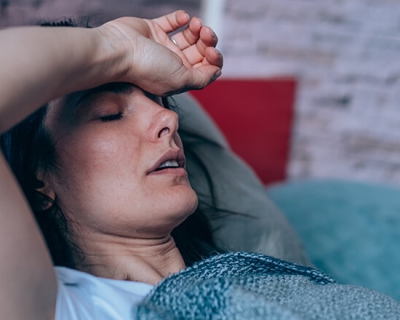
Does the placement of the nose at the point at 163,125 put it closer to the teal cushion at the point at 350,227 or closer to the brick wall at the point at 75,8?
the brick wall at the point at 75,8

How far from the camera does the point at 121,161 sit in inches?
33.8

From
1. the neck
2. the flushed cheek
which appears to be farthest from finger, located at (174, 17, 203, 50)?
the neck

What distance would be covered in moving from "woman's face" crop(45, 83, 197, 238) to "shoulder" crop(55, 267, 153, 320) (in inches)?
3.2

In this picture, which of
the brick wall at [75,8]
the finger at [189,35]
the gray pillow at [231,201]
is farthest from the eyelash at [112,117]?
the brick wall at [75,8]

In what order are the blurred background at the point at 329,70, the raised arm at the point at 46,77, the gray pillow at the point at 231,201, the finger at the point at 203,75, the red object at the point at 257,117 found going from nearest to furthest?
the raised arm at the point at 46,77
the finger at the point at 203,75
the gray pillow at the point at 231,201
the red object at the point at 257,117
the blurred background at the point at 329,70

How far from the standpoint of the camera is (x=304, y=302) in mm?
750

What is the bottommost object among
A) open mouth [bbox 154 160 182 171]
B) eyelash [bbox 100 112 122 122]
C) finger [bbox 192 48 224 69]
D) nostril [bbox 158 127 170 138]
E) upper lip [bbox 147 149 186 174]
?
open mouth [bbox 154 160 182 171]

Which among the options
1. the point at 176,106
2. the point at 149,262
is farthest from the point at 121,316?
the point at 176,106

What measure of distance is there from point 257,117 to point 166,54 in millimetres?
1104

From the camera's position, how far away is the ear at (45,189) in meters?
0.95

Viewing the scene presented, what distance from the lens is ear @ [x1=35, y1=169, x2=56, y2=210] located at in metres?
0.95

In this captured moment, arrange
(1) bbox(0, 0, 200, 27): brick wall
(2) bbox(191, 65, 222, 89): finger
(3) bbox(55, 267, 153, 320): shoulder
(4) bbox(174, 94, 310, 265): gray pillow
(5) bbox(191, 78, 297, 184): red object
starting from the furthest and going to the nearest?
(5) bbox(191, 78, 297, 184): red object → (1) bbox(0, 0, 200, 27): brick wall → (4) bbox(174, 94, 310, 265): gray pillow → (2) bbox(191, 65, 222, 89): finger → (3) bbox(55, 267, 153, 320): shoulder

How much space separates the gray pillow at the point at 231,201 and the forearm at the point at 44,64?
0.45m

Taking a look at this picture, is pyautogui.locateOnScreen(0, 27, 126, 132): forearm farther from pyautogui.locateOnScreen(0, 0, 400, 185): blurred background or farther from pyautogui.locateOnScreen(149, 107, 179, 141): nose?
pyautogui.locateOnScreen(0, 0, 400, 185): blurred background
